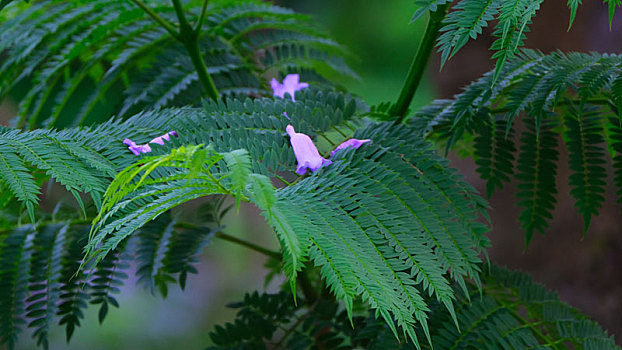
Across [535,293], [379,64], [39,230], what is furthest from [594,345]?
[379,64]

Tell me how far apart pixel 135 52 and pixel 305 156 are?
1.88 feet

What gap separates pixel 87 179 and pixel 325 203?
0.80 feet

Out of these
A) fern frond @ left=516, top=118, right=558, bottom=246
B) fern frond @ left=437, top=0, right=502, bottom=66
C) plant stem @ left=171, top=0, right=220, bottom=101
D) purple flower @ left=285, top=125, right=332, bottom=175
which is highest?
plant stem @ left=171, top=0, right=220, bottom=101

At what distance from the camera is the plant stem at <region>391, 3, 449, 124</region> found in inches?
29.8

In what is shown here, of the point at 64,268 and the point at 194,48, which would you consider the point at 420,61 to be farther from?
the point at 64,268

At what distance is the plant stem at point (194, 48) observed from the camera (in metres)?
0.93

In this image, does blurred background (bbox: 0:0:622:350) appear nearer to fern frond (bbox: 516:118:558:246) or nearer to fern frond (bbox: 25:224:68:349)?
fern frond (bbox: 516:118:558:246)

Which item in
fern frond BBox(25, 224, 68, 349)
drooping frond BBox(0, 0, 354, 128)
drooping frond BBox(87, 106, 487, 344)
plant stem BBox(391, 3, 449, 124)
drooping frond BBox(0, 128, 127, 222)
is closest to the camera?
drooping frond BBox(87, 106, 487, 344)

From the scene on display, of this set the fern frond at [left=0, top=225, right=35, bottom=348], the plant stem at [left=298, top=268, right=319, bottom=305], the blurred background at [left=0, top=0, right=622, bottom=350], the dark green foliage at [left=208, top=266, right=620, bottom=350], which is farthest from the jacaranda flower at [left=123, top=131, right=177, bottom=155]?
the blurred background at [left=0, top=0, right=622, bottom=350]

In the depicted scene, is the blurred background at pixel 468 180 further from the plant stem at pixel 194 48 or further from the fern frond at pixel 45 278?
the fern frond at pixel 45 278

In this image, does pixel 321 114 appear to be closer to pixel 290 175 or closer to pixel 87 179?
pixel 290 175

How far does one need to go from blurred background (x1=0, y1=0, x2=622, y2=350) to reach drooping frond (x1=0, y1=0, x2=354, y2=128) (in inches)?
10.9

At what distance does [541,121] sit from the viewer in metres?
0.86

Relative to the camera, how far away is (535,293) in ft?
2.99
